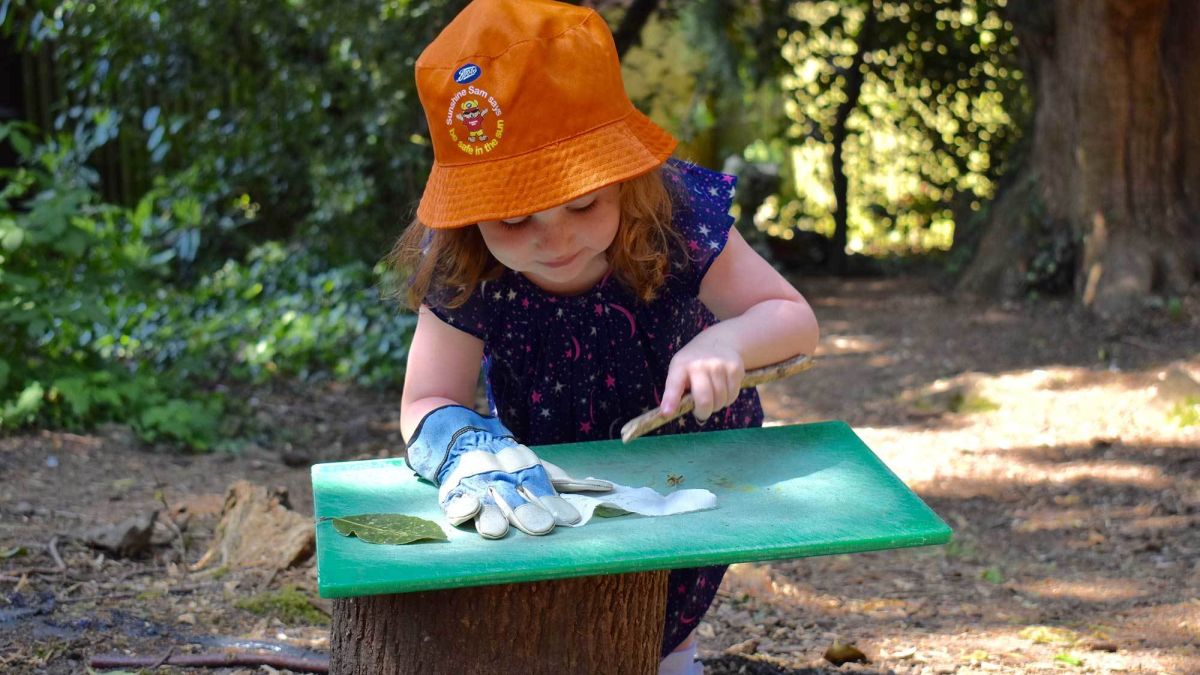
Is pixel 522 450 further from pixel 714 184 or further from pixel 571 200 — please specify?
pixel 714 184

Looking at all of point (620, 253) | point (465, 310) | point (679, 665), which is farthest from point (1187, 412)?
point (465, 310)

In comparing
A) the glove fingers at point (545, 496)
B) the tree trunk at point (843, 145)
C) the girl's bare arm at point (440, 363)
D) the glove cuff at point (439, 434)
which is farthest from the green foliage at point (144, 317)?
the tree trunk at point (843, 145)

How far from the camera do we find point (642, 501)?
1.68m

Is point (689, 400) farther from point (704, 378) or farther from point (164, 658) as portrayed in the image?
point (164, 658)

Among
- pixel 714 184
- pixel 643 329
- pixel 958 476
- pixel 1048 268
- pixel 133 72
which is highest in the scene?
pixel 133 72

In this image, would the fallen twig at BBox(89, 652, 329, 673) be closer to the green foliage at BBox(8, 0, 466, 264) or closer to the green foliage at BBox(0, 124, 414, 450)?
the green foliage at BBox(0, 124, 414, 450)

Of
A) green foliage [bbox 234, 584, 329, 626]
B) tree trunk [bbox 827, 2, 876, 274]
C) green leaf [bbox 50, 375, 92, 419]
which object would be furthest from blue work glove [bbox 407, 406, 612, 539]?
tree trunk [bbox 827, 2, 876, 274]

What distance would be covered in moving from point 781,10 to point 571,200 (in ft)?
18.9

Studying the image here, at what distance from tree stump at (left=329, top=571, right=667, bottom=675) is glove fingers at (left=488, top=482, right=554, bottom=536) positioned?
10 cm

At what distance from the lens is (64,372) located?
4047mm

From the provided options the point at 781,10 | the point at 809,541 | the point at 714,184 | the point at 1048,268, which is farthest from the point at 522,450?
the point at 781,10

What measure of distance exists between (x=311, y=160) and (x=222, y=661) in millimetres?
3503

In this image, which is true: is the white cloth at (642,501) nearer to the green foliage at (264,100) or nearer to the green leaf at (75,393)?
the green leaf at (75,393)

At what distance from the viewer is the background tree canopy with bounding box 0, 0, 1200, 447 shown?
4180 mm
